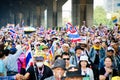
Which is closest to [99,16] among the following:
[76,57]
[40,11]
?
[40,11]

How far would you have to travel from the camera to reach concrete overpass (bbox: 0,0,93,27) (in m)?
60.7

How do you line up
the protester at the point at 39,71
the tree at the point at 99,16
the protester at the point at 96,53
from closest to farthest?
the protester at the point at 39,71 → the protester at the point at 96,53 → the tree at the point at 99,16

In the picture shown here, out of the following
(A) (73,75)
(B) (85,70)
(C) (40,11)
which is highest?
(C) (40,11)

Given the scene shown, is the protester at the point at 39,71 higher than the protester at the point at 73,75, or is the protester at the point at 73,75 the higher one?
the protester at the point at 73,75

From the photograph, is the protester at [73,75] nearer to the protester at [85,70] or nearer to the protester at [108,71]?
the protester at [85,70]

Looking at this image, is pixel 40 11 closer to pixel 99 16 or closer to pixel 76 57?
pixel 99 16

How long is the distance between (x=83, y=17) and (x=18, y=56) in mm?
49029


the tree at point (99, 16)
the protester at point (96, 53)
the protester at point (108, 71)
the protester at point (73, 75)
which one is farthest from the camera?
the tree at point (99, 16)

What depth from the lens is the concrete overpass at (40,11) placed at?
Result: 2388 inches

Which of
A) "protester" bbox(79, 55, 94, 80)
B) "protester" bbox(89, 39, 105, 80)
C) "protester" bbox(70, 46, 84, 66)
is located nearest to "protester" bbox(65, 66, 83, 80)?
"protester" bbox(79, 55, 94, 80)

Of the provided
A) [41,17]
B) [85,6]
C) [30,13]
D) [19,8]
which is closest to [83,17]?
[85,6]

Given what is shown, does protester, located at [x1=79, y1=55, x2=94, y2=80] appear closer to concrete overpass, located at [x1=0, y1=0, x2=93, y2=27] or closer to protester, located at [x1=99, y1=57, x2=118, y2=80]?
protester, located at [x1=99, y1=57, x2=118, y2=80]

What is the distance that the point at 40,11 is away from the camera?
10412cm

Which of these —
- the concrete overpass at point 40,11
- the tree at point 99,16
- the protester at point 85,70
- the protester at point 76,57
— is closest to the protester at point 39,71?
the protester at point 85,70
